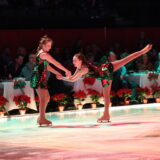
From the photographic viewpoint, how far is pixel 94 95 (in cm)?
1421

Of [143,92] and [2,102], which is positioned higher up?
[143,92]

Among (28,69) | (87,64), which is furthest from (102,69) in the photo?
(28,69)

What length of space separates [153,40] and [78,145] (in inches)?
558

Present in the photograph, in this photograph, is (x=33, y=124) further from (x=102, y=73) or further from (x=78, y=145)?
(x=78, y=145)

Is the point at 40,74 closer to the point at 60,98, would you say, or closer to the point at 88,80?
the point at 60,98

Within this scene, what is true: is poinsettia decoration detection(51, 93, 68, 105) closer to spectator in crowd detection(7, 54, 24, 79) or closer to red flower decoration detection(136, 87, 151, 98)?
spectator in crowd detection(7, 54, 24, 79)

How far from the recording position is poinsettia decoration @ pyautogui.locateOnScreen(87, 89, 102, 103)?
46.5ft

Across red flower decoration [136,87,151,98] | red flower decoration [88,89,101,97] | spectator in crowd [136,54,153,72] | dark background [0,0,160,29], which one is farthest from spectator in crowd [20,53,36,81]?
dark background [0,0,160,29]

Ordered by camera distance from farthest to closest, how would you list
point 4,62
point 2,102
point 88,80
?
point 4,62 → point 88,80 → point 2,102

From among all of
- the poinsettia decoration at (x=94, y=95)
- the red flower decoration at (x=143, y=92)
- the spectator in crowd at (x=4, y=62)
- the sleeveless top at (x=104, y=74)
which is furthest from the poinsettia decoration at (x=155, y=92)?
the sleeveless top at (x=104, y=74)

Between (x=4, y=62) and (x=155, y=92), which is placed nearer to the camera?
(x=155, y=92)

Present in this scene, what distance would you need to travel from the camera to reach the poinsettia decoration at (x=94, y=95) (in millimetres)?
14180

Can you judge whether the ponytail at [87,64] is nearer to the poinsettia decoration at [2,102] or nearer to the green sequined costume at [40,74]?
the green sequined costume at [40,74]

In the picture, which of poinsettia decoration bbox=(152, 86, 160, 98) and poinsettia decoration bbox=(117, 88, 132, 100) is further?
poinsettia decoration bbox=(152, 86, 160, 98)
